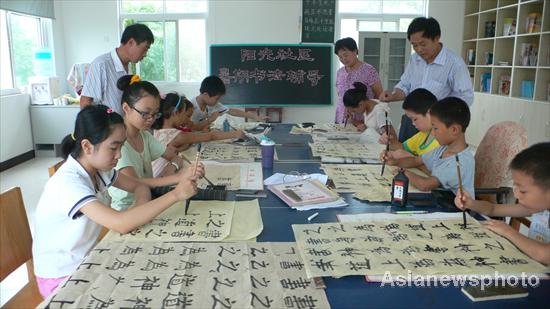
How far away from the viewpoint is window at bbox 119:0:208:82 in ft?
20.4

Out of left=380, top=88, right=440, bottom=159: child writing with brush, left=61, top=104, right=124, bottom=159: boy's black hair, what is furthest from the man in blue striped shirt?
left=61, top=104, right=124, bottom=159: boy's black hair

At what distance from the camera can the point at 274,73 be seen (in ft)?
20.4

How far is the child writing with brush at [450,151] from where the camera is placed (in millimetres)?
1689

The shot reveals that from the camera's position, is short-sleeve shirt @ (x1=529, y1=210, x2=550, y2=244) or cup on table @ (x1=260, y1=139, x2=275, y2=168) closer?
short-sleeve shirt @ (x1=529, y1=210, x2=550, y2=244)

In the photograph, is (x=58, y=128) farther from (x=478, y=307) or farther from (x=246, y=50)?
(x=478, y=307)

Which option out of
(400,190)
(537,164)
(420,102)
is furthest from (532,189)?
(420,102)

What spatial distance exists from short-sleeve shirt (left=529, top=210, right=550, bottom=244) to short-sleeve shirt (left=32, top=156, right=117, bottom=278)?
1.40 meters

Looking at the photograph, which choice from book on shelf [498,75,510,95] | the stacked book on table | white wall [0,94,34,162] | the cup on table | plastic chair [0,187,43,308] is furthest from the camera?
book on shelf [498,75,510,95]

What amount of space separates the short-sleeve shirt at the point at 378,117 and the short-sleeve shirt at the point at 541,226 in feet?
4.89

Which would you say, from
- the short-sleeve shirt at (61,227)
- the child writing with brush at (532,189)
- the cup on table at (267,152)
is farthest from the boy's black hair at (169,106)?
the child writing with brush at (532,189)

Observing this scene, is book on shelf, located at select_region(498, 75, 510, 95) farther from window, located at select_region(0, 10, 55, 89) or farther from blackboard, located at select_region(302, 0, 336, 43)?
window, located at select_region(0, 10, 55, 89)

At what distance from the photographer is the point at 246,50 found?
614 centimetres

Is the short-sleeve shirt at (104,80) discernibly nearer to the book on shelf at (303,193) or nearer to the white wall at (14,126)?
the book on shelf at (303,193)

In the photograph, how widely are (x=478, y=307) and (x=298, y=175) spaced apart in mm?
1120
